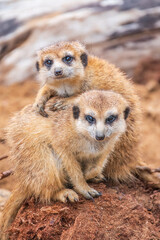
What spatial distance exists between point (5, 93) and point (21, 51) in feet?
2.91

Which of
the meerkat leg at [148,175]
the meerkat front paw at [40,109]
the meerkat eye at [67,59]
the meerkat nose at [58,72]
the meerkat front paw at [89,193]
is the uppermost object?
the meerkat eye at [67,59]

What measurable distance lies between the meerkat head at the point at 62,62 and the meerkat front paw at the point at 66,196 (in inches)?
45.4

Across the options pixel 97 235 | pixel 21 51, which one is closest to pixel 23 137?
pixel 97 235

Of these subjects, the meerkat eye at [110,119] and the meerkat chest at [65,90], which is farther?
the meerkat chest at [65,90]

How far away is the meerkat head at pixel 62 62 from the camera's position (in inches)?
138

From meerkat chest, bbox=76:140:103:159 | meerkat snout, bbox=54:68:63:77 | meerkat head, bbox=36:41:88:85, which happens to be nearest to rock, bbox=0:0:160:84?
meerkat head, bbox=36:41:88:85

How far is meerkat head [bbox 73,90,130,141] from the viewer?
2750 mm

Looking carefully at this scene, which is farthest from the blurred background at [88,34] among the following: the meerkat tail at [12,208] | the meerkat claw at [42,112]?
the meerkat tail at [12,208]

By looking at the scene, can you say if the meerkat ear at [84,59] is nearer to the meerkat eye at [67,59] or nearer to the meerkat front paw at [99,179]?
the meerkat eye at [67,59]

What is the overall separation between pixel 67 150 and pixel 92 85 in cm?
85

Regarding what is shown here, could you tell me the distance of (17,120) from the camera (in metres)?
3.29

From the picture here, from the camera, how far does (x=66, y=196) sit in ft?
9.39

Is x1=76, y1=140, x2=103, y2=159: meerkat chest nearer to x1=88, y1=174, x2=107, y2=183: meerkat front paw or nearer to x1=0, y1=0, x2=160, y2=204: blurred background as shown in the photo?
x1=88, y1=174, x2=107, y2=183: meerkat front paw

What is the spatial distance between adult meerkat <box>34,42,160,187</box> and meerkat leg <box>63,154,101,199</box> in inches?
16.7
